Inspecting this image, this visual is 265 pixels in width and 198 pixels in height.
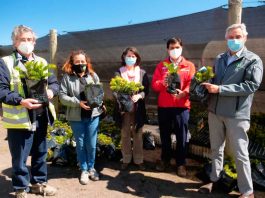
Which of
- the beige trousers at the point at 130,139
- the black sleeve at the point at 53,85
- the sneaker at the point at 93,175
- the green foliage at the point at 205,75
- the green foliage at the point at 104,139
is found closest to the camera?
the green foliage at the point at 205,75

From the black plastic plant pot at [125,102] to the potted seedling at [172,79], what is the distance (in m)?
0.61

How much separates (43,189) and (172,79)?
2.22m

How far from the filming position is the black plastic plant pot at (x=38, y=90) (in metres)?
3.49

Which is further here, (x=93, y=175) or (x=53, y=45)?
(x=53, y=45)

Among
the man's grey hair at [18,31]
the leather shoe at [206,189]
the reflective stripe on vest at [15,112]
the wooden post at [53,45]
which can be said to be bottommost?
the leather shoe at [206,189]

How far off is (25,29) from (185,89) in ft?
7.36

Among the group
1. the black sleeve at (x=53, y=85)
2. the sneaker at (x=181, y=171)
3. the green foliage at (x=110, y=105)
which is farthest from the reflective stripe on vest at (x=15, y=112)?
the green foliage at (x=110, y=105)

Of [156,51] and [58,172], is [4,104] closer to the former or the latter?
[58,172]

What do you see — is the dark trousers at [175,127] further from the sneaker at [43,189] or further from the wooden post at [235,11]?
the sneaker at [43,189]

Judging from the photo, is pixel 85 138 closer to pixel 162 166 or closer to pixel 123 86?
pixel 123 86

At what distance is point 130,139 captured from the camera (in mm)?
4715

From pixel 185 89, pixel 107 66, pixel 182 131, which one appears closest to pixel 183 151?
pixel 182 131

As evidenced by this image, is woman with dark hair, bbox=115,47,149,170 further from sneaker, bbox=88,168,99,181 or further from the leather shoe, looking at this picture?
the leather shoe

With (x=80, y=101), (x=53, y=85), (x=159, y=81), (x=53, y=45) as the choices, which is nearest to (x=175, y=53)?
(x=159, y=81)
